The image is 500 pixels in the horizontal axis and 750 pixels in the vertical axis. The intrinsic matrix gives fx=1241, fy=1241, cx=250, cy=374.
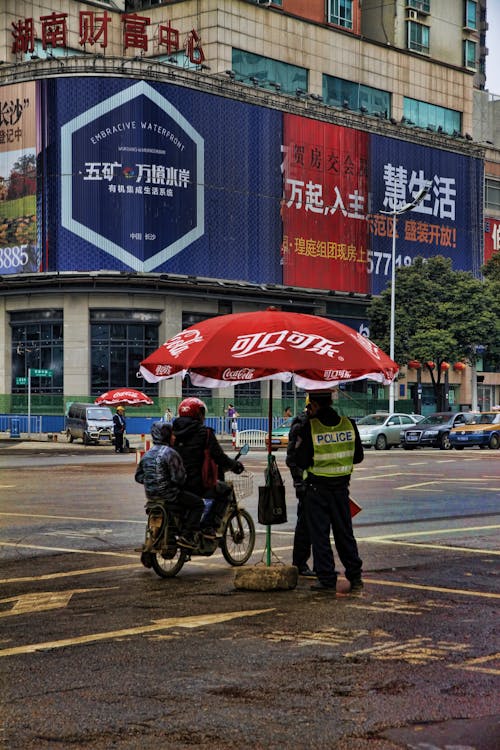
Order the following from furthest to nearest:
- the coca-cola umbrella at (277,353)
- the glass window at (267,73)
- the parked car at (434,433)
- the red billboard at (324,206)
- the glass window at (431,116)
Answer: the glass window at (431,116), the glass window at (267,73), the red billboard at (324,206), the parked car at (434,433), the coca-cola umbrella at (277,353)

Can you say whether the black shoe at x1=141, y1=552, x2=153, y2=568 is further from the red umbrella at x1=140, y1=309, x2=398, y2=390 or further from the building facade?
the building facade

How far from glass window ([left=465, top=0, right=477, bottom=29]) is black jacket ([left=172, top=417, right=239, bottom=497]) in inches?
3115

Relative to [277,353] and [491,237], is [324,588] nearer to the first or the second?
[277,353]

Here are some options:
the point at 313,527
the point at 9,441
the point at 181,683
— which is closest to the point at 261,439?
the point at 9,441

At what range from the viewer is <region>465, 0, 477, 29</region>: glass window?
282ft

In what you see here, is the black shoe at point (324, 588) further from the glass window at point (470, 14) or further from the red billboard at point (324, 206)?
the glass window at point (470, 14)

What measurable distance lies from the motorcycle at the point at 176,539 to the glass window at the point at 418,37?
73.7 m

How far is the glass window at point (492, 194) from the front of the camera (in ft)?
285

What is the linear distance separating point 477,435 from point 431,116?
1594 inches

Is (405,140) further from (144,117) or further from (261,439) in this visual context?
(261,439)

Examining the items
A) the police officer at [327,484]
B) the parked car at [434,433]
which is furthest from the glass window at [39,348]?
the police officer at [327,484]

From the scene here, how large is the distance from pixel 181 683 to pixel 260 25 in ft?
221

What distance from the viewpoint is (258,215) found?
67.9m

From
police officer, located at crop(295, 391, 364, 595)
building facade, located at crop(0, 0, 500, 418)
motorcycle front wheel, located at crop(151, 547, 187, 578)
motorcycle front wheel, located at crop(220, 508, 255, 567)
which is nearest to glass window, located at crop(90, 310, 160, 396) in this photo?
building facade, located at crop(0, 0, 500, 418)
